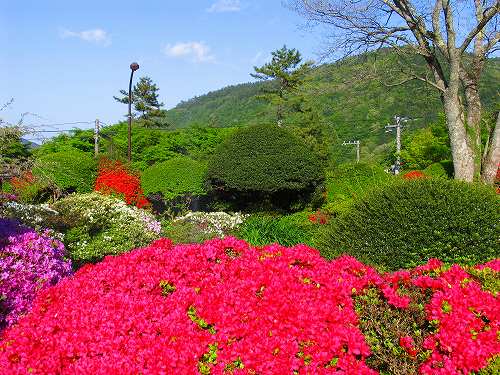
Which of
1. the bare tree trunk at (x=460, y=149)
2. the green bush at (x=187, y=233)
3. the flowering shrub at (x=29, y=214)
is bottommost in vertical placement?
the green bush at (x=187, y=233)

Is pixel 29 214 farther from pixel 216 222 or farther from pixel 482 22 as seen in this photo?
pixel 482 22

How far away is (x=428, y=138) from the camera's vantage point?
29875 mm

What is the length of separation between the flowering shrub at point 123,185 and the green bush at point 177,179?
274mm

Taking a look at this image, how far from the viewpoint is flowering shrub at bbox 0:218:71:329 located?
373 centimetres

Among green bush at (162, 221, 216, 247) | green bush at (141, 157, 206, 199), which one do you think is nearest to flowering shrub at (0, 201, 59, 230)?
green bush at (162, 221, 216, 247)

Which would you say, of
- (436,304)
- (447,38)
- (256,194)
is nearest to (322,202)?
(256,194)

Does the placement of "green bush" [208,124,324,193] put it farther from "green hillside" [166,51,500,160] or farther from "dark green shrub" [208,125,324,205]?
"green hillside" [166,51,500,160]

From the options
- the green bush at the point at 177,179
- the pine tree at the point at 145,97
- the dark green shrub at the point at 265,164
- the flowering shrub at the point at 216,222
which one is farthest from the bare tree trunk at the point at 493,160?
the pine tree at the point at 145,97

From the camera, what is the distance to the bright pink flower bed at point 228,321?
2.47m

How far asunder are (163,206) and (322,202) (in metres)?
5.44

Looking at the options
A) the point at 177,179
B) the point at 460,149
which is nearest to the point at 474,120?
the point at 460,149

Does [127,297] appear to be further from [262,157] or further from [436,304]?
[262,157]

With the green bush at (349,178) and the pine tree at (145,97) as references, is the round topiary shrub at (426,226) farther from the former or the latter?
the pine tree at (145,97)

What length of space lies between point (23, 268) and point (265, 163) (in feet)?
33.1
